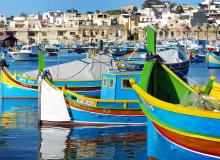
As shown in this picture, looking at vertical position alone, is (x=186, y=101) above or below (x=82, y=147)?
above

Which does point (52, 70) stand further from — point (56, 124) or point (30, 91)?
point (56, 124)

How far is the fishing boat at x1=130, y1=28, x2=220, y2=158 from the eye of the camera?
14.6m

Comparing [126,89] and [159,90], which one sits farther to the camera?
[126,89]

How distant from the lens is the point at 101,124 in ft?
81.5

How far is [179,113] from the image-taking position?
15.0m

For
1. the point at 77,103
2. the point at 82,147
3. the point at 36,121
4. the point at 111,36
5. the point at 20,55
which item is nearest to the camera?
the point at 82,147

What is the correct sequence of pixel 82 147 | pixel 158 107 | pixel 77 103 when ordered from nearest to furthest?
1. pixel 158 107
2. pixel 82 147
3. pixel 77 103

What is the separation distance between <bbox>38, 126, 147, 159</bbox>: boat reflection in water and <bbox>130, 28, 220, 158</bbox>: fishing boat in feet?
8.30

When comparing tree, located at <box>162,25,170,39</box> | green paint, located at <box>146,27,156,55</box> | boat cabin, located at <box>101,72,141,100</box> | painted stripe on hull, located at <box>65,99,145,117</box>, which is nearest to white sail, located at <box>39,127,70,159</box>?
painted stripe on hull, located at <box>65,99,145,117</box>

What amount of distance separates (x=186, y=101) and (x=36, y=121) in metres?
11.6

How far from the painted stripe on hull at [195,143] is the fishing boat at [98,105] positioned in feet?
27.8

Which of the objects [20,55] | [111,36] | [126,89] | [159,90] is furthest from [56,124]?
[111,36]

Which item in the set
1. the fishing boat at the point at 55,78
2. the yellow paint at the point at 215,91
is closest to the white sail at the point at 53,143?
the yellow paint at the point at 215,91

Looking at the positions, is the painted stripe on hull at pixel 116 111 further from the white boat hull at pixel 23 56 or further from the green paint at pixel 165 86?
the white boat hull at pixel 23 56
